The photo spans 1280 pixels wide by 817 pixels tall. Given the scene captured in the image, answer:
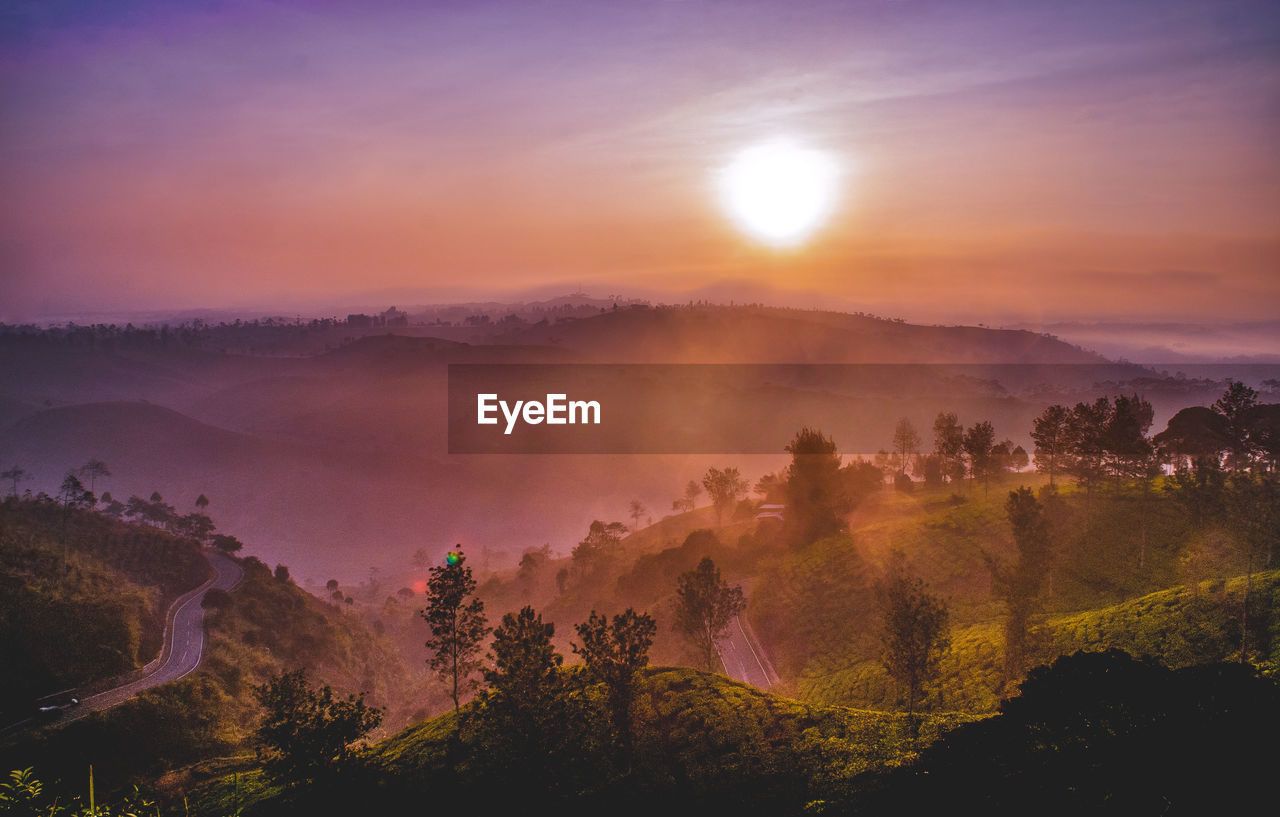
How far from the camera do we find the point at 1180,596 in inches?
2461

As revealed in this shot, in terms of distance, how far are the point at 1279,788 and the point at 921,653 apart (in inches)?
1228

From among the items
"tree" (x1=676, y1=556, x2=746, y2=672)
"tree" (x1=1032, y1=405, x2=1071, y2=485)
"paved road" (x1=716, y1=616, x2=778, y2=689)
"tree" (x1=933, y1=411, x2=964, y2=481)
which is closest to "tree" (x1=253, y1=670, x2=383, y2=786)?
"tree" (x1=676, y1=556, x2=746, y2=672)

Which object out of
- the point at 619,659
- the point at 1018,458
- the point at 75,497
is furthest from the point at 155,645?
the point at 1018,458

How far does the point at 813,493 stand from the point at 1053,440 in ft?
131

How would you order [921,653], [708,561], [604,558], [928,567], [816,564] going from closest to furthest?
[921,653] → [708,561] → [928,567] → [816,564] → [604,558]

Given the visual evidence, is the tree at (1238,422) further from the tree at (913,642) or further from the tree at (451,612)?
the tree at (451,612)

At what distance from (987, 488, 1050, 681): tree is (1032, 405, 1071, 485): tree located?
101 feet

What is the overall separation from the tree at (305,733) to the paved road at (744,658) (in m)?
49.3

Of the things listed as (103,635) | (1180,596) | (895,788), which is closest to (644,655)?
(895,788)

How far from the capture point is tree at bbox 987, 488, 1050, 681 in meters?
61.0

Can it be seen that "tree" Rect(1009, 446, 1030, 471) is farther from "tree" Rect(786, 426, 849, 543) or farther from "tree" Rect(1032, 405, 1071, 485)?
"tree" Rect(786, 426, 849, 543)

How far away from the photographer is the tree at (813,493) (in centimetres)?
12681

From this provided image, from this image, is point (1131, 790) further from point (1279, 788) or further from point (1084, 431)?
point (1084, 431)

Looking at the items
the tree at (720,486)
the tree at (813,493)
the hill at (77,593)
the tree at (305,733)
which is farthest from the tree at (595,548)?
the tree at (305,733)
